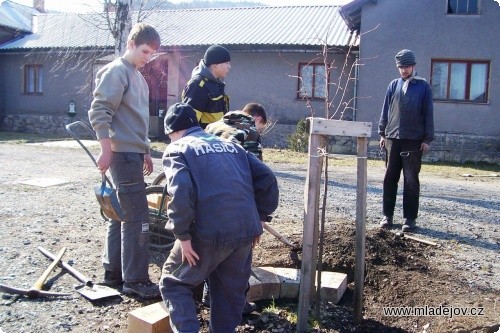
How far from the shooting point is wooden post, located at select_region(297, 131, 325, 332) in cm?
328

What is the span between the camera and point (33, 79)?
2403 centimetres

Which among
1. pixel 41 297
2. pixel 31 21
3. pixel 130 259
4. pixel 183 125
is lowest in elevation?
pixel 41 297

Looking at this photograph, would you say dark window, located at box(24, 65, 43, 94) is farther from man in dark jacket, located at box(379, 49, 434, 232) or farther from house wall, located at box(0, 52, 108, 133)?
man in dark jacket, located at box(379, 49, 434, 232)

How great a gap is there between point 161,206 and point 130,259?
889 mm

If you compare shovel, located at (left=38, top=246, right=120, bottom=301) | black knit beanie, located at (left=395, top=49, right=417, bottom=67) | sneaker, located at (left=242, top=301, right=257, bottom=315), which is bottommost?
sneaker, located at (left=242, top=301, right=257, bottom=315)

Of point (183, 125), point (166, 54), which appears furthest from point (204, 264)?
point (166, 54)

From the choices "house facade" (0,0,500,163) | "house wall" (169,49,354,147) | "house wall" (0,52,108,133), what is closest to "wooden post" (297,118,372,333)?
"house facade" (0,0,500,163)

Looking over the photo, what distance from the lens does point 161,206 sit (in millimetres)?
4613

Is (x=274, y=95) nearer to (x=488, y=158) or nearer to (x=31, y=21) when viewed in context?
(x=488, y=158)

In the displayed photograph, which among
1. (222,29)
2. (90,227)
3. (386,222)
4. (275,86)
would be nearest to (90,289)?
(90,227)

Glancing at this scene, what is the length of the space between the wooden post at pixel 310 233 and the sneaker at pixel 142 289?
3.59 feet

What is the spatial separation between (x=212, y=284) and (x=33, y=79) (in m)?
23.8

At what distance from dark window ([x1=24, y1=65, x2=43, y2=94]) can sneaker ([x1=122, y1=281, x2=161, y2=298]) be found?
2227 cm

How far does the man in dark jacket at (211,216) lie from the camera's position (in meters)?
2.75
